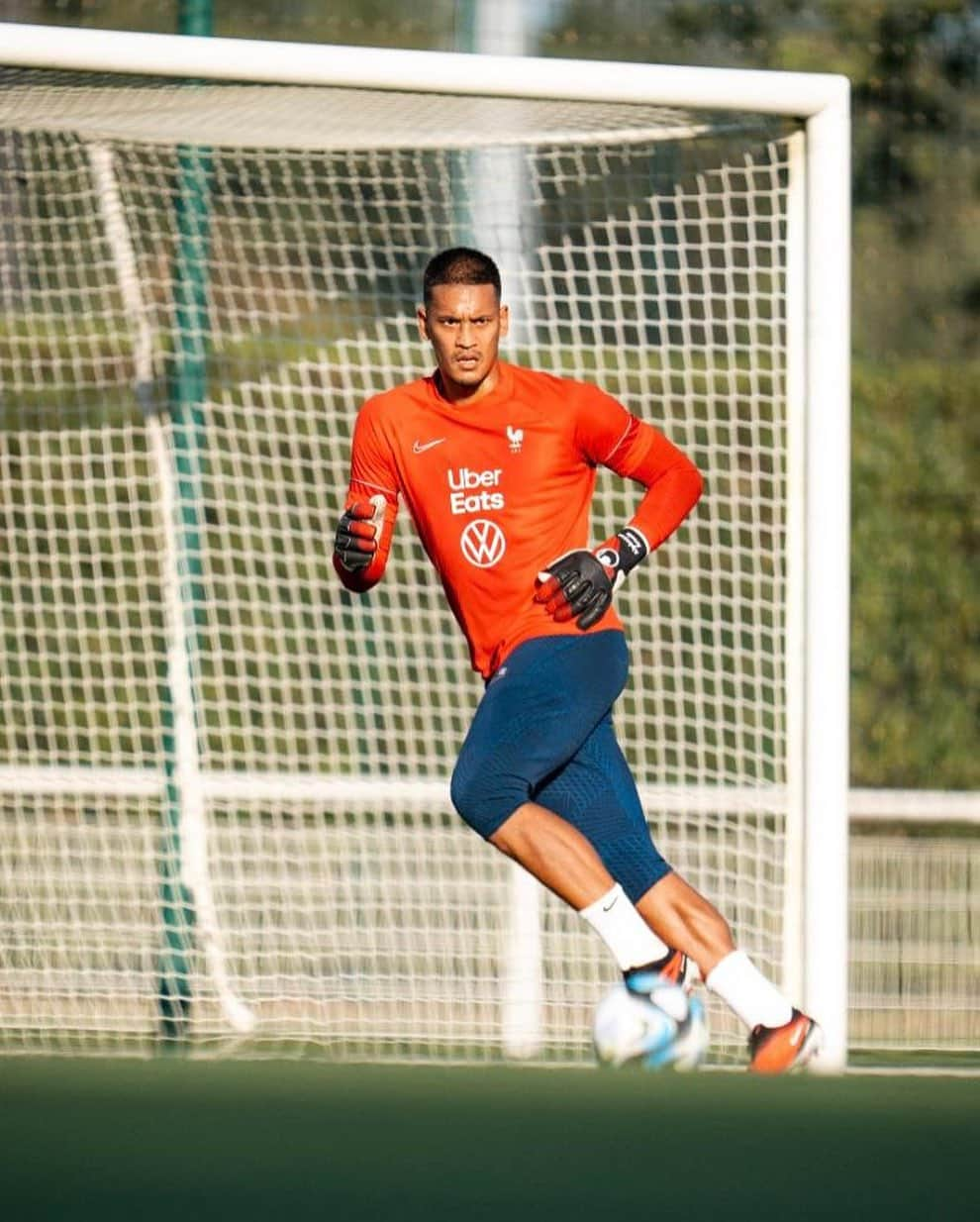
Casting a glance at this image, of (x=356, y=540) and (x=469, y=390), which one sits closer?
(x=356, y=540)

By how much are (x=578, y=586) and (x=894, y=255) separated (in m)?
5.75

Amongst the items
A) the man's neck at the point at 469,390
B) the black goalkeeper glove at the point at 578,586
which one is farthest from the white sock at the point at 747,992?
the man's neck at the point at 469,390

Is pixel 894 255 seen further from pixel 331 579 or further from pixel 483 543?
pixel 483 543

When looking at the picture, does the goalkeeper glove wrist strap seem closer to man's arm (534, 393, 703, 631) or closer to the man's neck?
man's arm (534, 393, 703, 631)

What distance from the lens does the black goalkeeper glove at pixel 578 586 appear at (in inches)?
163

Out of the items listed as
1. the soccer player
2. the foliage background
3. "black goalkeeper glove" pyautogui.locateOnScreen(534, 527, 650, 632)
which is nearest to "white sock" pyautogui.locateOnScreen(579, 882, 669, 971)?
the soccer player

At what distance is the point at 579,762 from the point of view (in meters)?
4.38

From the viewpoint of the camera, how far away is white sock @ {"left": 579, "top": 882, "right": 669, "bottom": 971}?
13.5ft

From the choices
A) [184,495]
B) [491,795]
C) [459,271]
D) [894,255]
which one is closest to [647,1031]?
[491,795]

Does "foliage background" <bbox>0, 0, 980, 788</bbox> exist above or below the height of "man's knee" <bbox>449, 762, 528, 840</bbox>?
above

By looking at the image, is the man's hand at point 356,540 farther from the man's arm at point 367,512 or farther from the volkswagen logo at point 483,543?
the volkswagen logo at point 483,543

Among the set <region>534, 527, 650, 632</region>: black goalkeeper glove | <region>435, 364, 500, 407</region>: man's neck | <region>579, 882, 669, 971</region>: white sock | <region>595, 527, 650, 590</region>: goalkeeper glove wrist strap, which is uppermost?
<region>435, 364, 500, 407</region>: man's neck

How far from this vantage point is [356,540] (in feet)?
13.6

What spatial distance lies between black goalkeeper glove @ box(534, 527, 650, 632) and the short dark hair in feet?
2.04
